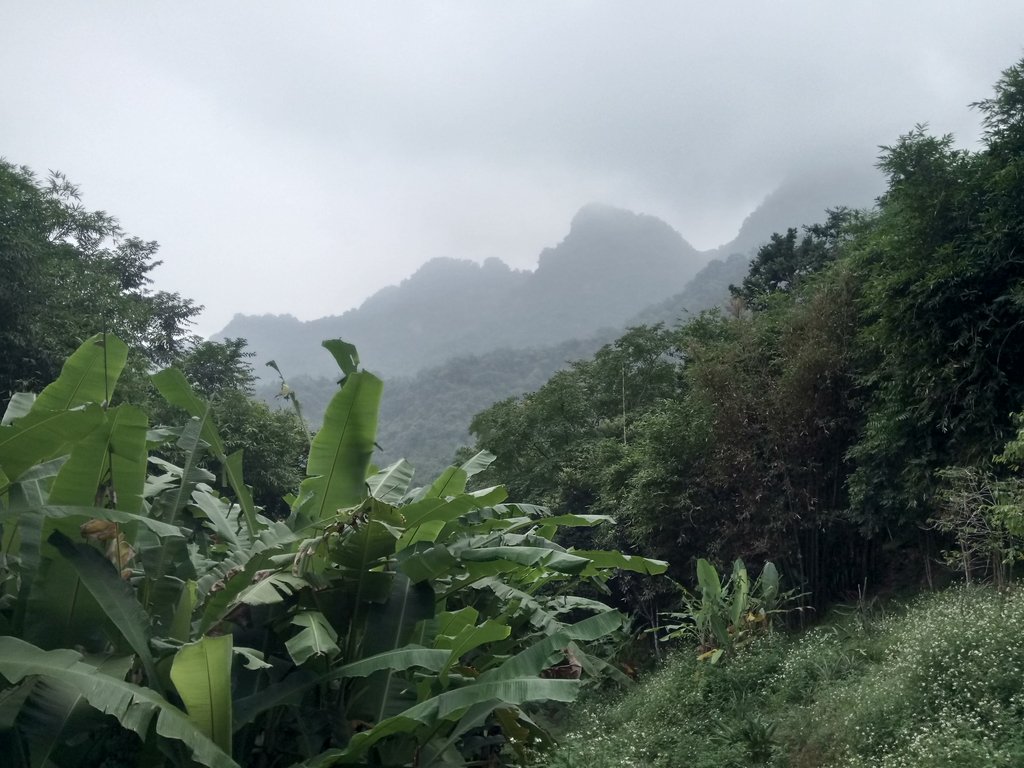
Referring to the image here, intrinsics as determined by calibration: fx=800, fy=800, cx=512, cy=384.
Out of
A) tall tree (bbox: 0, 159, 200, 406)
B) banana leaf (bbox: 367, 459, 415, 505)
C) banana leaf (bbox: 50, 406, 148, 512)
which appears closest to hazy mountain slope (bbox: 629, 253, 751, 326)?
tall tree (bbox: 0, 159, 200, 406)

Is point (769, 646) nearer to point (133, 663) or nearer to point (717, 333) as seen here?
point (133, 663)

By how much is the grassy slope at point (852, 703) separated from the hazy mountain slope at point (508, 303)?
384 feet

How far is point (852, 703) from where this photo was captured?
6293 millimetres

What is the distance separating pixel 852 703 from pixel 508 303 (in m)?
146

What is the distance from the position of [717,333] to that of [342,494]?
49.2 ft

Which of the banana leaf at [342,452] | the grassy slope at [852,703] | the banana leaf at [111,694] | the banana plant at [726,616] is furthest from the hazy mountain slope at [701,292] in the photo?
the banana leaf at [111,694]

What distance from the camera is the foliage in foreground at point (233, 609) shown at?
3934mm

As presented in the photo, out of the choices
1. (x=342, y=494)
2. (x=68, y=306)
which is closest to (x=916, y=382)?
(x=342, y=494)

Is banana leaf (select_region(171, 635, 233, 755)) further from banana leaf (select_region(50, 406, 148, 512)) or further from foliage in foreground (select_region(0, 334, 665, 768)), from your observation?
banana leaf (select_region(50, 406, 148, 512))

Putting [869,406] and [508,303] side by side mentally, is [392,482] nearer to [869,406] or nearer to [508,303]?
[869,406]

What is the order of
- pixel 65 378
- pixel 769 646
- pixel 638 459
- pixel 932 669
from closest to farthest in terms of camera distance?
pixel 65 378 < pixel 932 669 < pixel 769 646 < pixel 638 459

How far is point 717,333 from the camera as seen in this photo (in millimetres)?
18922

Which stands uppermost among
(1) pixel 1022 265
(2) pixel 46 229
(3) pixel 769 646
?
(2) pixel 46 229

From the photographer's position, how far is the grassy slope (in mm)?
4938
